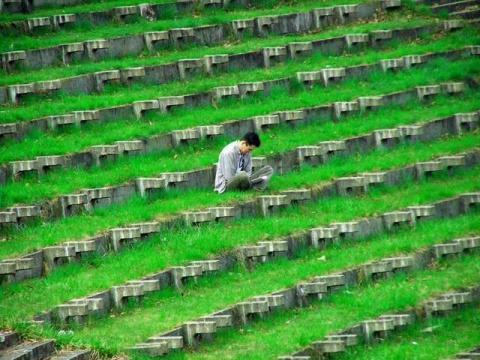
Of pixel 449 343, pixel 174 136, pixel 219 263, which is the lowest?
pixel 449 343

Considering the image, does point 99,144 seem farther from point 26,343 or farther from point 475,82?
point 475,82

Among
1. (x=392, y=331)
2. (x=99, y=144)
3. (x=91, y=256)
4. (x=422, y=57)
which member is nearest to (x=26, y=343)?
(x=91, y=256)

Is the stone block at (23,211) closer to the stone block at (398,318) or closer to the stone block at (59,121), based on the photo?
the stone block at (59,121)

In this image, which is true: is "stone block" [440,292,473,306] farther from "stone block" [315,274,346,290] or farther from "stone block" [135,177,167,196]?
"stone block" [135,177,167,196]

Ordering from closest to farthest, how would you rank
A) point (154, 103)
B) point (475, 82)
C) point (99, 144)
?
point (99, 144) → point (154, 103) → point (475, 82)

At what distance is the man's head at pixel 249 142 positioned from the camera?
74.3ft

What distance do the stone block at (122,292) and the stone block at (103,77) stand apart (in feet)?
24.8

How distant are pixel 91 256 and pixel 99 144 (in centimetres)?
361

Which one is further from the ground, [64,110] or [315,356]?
[64,110]

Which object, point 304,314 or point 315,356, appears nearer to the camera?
point 315,356

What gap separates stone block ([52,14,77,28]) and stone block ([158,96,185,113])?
4.06 meters

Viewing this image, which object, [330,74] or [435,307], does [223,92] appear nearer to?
[330,74]

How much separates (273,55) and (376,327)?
33.0ft

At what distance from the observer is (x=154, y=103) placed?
990 inches
